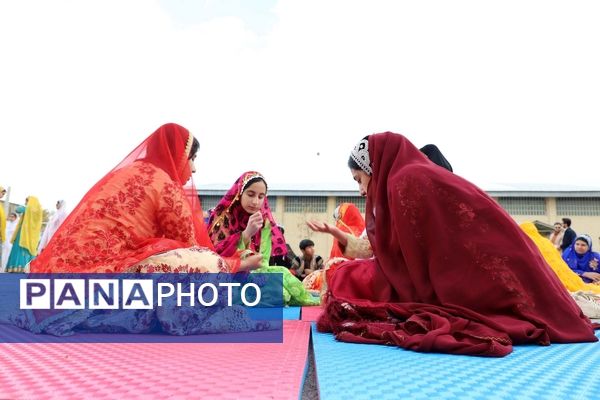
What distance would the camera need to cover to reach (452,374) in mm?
1394

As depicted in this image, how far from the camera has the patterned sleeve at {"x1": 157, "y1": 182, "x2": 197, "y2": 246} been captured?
93.0 inches

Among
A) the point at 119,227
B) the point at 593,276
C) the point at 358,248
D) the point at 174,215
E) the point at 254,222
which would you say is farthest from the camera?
the point at 593,276

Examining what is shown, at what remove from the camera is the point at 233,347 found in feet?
5.95

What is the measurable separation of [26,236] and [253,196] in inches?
318

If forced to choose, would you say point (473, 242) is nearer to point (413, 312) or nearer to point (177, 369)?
point (413, 312)

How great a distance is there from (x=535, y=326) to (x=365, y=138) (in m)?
1.43

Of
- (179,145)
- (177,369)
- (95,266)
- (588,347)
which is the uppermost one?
(179,145)

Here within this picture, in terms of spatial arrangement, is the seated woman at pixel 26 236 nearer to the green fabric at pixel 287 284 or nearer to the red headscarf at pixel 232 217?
the red headscarf at pixel 232 217

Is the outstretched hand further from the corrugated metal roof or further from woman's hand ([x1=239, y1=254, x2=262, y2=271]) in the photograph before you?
the corrugated metal roof

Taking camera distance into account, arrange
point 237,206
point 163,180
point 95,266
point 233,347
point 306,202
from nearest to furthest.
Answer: point 233,347 → point 95,266 → point 163,180 → point 237,206 → point 306,202

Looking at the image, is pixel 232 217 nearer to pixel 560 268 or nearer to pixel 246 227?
pixel 246 227

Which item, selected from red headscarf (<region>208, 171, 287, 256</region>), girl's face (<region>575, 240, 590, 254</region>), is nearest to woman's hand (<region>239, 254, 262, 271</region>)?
red headscarf (<region>208, 171, 287, 256</region>)

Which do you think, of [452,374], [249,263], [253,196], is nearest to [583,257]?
[253,196]

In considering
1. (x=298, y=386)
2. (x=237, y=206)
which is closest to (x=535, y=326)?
(x=298, y=386)
